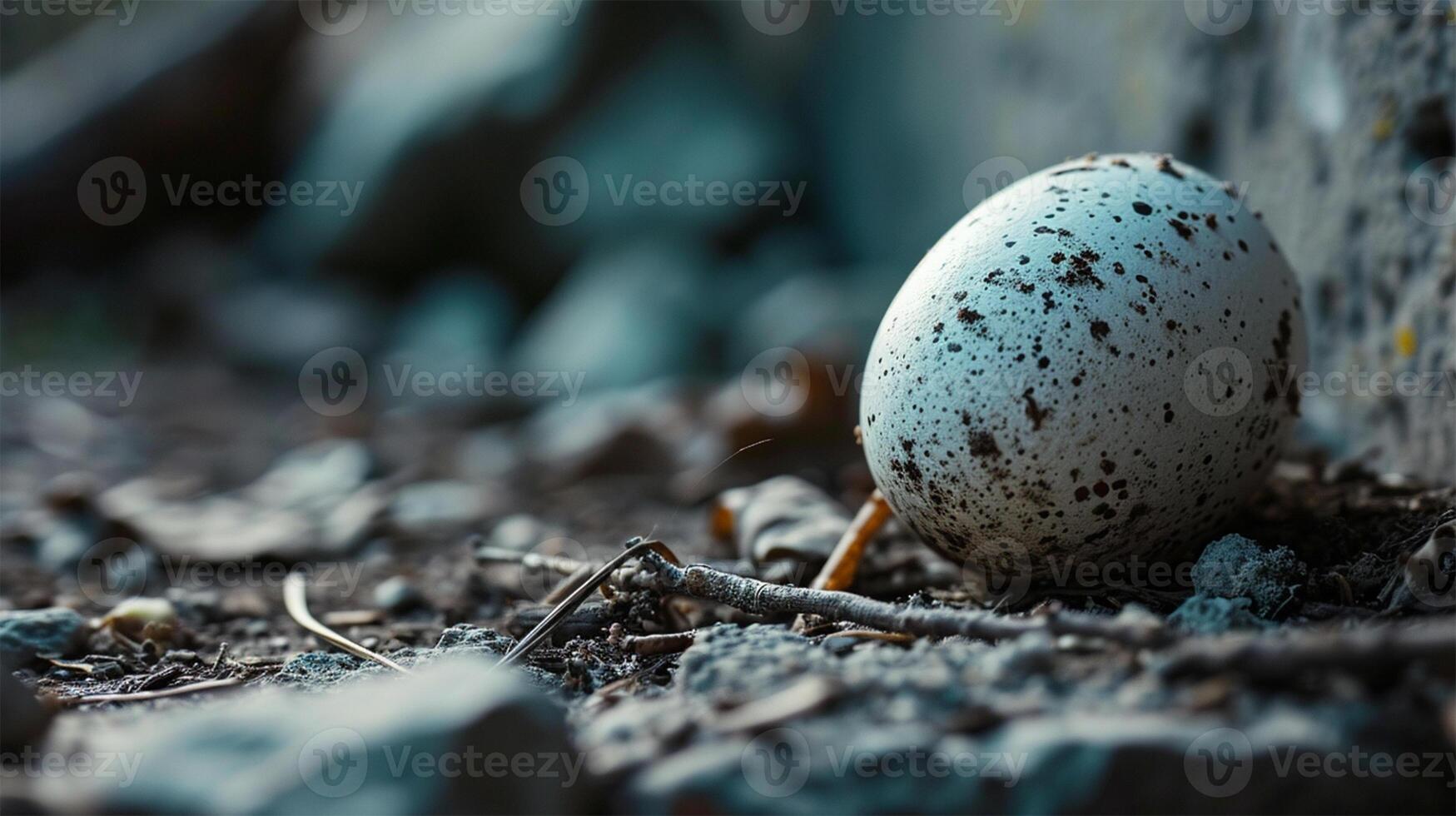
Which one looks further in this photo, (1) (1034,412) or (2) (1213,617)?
(1) (1034,412)

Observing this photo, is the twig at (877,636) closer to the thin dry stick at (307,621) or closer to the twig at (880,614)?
the twig at (880,614)

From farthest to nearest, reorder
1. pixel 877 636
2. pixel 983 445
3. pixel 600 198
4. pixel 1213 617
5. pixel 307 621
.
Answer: pixel 600 198, pixel 307 621, pixel 983 445, pixel 877 636, pixel 1213 617

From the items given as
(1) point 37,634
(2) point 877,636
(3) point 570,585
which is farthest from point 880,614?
(1) point 37,634

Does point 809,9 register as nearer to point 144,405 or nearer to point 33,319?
point 144,405

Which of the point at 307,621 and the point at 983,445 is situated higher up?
the point at 983,445

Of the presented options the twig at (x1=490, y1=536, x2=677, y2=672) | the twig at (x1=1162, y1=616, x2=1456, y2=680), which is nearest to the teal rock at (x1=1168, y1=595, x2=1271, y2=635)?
the twig at (x1=1162, y1=616, x2=1456, y2=680)

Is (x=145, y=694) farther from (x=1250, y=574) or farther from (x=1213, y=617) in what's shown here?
(x=1250, y=574)
